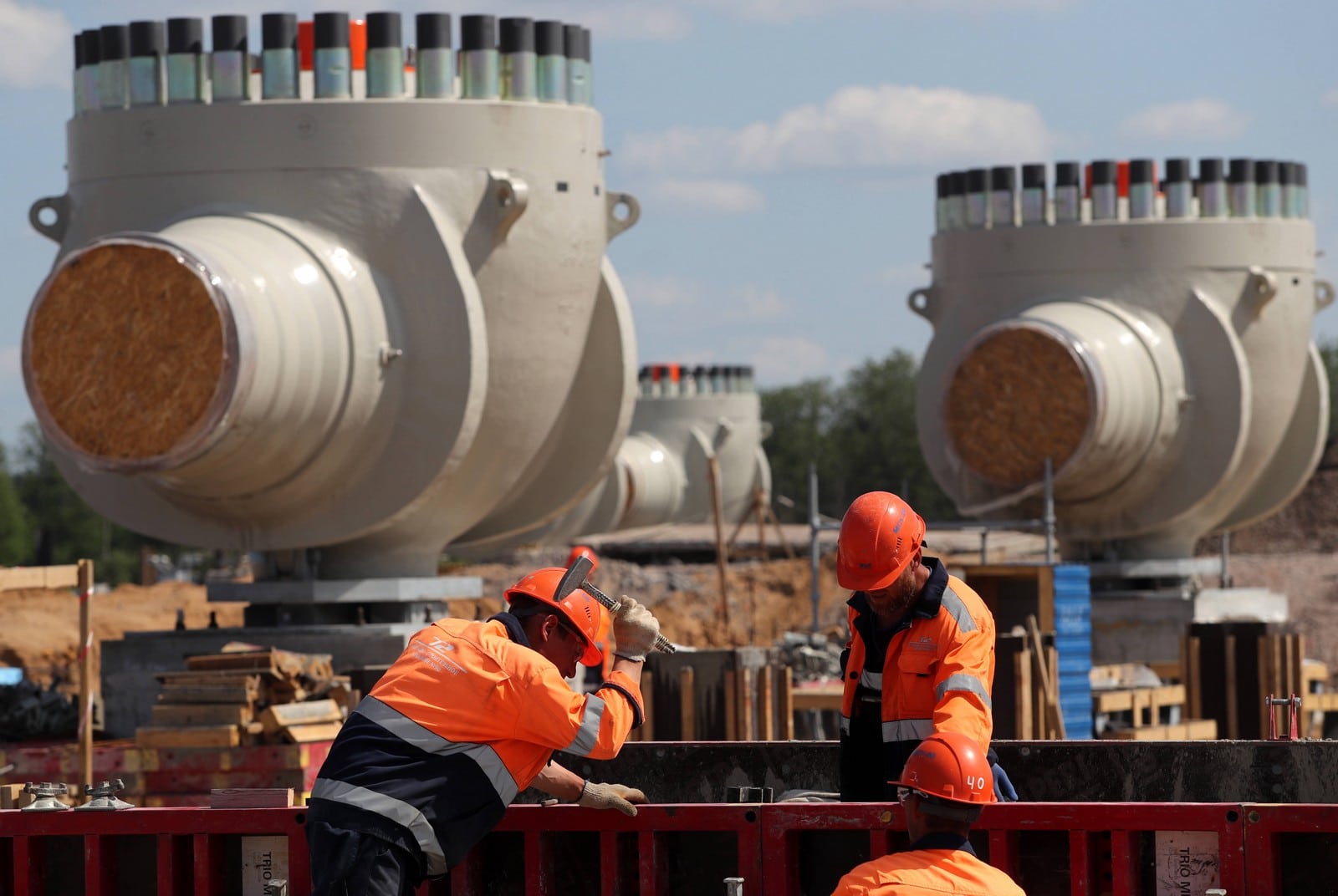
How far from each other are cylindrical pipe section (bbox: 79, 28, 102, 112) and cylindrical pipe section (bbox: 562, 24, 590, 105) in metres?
3.39

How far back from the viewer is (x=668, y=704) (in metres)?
14.6

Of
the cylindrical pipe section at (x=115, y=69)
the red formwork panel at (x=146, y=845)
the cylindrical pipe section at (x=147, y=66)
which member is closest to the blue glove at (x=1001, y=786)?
the red formwork panel at (x=146, y=845)

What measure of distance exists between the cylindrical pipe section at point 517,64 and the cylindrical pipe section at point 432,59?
17.1 inches

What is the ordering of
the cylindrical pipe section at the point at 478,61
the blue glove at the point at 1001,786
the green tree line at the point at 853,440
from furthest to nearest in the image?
the green tree line at the point at 853,440 → the cylindrical pipe section at the point at 478,61 → the blue glove at the point at 1001,786

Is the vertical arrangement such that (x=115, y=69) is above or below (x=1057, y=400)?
above

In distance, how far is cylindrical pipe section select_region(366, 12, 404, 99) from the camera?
15.3m

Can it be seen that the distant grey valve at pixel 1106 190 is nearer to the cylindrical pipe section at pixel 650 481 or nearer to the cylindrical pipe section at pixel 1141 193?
the cylindrical pipe section at pixel 1141 193

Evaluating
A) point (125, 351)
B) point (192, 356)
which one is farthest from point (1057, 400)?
point (125, 351)

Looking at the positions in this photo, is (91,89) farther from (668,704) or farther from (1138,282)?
(1138,282)

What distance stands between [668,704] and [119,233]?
4.82m

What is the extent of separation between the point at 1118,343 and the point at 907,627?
47.9ft

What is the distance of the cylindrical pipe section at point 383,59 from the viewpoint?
50.3 ft

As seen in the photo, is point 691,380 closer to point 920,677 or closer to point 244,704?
point 244,704

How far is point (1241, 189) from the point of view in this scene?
896 inches
